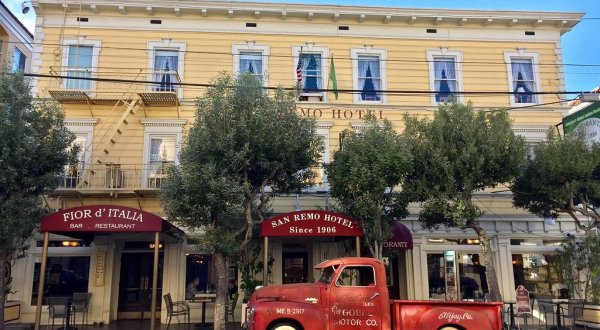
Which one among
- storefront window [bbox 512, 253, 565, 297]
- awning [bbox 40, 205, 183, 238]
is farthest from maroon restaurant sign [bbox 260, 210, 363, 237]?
storefront window [bbox 512, 253, 565, 297]

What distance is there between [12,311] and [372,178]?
36.9 feet

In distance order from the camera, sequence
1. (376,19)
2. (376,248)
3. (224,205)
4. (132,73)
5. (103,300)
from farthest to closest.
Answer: (376,19) → (132,73) → (103,300) → (376,248) → (224,205)

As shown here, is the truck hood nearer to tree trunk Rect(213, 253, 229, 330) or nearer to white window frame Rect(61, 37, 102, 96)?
tree trunk Rect(213, 253, 229, 330)

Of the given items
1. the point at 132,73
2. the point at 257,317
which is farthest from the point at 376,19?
the point at 257,317

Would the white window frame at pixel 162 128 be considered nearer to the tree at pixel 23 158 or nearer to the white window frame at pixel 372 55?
the tree at pixel 23 158

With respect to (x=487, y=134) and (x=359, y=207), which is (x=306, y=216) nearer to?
(x=359, y=207)

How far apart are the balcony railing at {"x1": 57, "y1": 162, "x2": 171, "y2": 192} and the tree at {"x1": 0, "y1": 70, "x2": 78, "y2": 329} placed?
110 inches

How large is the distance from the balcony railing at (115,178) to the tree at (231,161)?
4.31 m

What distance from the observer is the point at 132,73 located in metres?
18.2

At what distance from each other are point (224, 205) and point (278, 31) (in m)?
9.08

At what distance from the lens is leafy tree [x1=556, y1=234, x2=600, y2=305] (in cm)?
1545

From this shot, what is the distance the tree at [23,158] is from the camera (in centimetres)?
1259

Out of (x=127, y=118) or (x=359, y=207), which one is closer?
(x=359, y=207)

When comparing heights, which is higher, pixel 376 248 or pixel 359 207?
pixel 359 207
